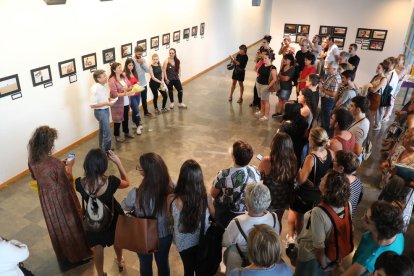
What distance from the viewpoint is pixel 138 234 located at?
2611mm

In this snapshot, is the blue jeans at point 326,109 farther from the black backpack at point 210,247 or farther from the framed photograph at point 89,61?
the framed photograph at point 89,61

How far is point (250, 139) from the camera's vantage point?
6656 millimetres

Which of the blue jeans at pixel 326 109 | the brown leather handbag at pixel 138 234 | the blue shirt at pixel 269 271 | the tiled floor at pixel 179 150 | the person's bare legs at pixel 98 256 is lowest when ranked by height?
the tiled floor at pixel 179 150

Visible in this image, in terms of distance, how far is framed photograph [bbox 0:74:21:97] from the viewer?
470 centimetres

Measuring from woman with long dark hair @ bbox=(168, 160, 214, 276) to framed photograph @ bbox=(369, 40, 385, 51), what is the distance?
359 inches

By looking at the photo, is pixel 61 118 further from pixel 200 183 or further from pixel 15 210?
pixel 200 183

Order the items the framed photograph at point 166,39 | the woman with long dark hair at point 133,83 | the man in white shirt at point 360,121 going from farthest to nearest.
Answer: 1. the framed photograph at point 166,39
2. the woman with long dark hair at point 133,83
3. the man in white shirt at point 360,121

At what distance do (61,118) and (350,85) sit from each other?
201 inches

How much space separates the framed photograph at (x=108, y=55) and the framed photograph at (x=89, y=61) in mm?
289

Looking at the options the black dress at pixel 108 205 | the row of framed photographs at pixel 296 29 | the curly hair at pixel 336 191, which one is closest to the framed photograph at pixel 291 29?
the row of framed photographs at pixel 296 29

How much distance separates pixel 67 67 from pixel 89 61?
20.4 inches

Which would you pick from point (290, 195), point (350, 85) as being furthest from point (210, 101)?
point (290, 195)

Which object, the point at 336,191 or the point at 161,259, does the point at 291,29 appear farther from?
the point at 161,259

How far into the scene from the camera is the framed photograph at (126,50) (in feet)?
22.7
